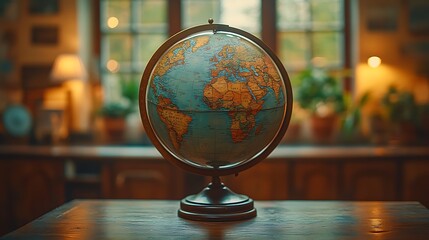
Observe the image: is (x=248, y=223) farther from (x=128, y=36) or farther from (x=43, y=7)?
(x=43, y=7)

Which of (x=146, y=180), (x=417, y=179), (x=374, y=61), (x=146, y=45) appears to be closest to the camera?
(x=417, y=179)

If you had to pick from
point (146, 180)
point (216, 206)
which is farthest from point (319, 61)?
point (216, 206)

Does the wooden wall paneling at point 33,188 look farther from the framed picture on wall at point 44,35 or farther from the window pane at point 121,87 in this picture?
the framed picture on wall at point 44,35

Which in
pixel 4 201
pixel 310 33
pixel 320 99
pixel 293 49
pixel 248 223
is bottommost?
pixel 4 201

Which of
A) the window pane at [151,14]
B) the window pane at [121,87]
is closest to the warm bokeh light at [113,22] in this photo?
the window pane at [151,14]

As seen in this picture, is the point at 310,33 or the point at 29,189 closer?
the point at 29,189

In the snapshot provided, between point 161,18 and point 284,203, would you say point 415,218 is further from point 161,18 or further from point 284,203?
point 161,18
